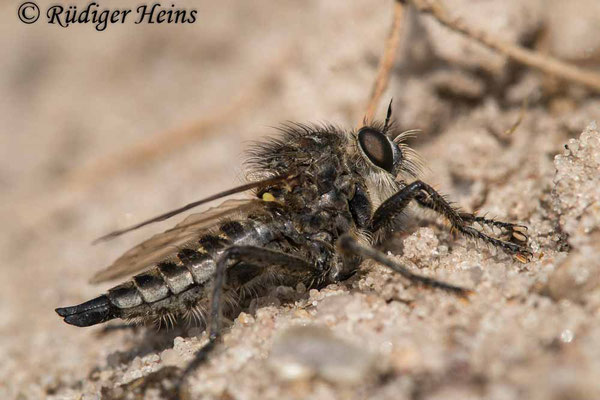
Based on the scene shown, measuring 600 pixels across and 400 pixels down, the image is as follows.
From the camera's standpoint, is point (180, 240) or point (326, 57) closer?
point (180, 240)

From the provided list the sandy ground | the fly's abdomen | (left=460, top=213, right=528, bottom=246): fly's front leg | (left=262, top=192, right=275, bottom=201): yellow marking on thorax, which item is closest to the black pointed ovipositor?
the fly's abdomen

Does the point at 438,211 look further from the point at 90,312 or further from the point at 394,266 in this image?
the point at 90,312

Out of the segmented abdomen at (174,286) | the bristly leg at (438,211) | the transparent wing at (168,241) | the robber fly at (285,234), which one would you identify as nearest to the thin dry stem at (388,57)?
the robber fly at (285,234)

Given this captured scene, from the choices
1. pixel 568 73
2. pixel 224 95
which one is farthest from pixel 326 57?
pixel 568 73

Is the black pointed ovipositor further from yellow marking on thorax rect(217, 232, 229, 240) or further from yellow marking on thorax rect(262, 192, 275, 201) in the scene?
yellow marking on thorax rect(262, 192, 275, 201)

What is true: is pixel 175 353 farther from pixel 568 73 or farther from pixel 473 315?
pixel 568 73

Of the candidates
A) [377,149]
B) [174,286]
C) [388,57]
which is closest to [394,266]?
[377,149]
